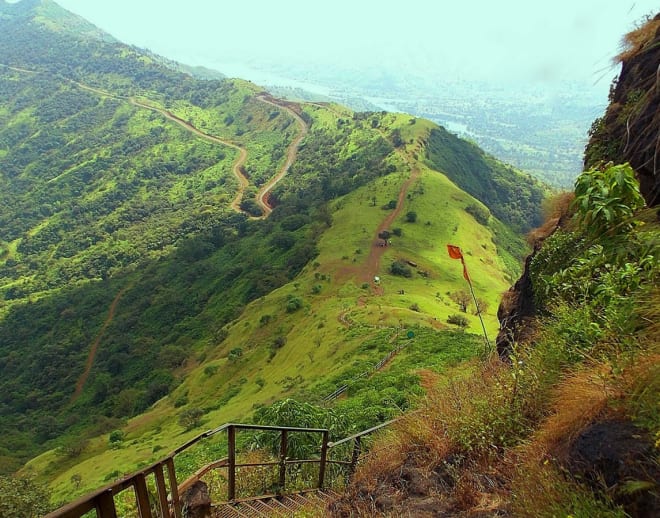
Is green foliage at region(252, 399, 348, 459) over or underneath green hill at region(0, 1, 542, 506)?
over

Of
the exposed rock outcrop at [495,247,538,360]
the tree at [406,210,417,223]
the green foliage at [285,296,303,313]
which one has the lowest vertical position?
the green foliage at [285,296,303,313]

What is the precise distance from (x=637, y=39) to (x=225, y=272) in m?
70.4

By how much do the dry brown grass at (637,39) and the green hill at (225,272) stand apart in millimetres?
12600

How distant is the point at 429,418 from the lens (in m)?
6.61

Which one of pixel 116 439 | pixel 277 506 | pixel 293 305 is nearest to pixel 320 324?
pixel 293 305

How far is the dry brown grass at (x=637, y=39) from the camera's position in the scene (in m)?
11.8

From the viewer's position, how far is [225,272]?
7781 cm

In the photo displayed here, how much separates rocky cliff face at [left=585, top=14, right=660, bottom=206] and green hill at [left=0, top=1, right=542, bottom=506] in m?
10.4

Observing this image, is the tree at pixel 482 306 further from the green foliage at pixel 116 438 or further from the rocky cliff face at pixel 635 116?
the rocky cliff face at pixel 635 116

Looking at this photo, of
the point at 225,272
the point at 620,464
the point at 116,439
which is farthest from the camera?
the point at 225,272

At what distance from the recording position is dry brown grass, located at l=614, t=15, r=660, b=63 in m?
11.8

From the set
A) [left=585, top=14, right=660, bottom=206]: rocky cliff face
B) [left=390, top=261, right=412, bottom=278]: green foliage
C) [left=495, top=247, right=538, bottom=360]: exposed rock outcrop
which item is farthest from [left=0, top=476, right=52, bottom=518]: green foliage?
[left=390, top=261, right=412, bottom=278]: green foliage

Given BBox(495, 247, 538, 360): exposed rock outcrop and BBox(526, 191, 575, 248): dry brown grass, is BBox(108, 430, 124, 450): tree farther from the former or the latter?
BBox(526, 191, 575, 248): dry brown grass

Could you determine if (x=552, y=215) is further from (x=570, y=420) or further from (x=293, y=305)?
(x=293, y=305)
